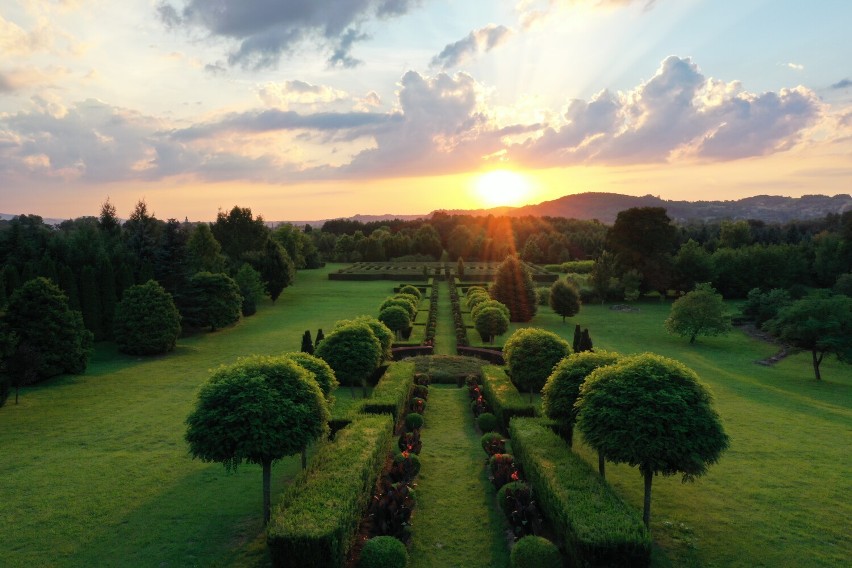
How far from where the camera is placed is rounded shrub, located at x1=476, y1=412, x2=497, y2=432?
2189cm

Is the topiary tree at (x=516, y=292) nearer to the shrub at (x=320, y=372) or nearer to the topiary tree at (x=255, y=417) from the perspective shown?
the shrub at (x=320, y=372)

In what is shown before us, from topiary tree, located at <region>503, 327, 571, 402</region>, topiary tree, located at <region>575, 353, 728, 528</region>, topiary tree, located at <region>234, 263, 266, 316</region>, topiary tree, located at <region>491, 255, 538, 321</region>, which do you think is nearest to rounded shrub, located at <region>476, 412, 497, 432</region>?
topiary tree, located at <region>503, 327, 571, 402</region>

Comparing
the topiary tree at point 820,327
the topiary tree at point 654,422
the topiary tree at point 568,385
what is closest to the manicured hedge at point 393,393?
the topiary tree at point 568,385

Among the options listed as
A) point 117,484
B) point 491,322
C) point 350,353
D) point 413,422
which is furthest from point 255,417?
point 491,322

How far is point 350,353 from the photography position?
990 inches

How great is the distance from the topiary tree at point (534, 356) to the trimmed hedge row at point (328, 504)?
1003 centimetres

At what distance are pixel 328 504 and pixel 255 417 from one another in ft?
9.43

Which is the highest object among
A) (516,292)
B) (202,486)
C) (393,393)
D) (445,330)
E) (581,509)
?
(516,292)

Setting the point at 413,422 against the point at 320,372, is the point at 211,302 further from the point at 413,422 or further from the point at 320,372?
the point at 320,372

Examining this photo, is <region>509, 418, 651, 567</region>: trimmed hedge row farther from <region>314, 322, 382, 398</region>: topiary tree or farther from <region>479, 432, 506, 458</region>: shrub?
<region>314, 322, 382, 398</region>: topiary tree

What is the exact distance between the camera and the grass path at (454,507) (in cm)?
1299

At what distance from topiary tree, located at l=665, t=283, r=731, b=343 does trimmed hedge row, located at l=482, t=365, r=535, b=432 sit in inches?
914

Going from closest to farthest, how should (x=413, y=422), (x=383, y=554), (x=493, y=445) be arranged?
(x=383, y=554)
(x=493, y=445)
(x=413, y=422)

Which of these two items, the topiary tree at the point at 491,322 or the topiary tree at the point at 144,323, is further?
the topiary tree at the point at 491,322
